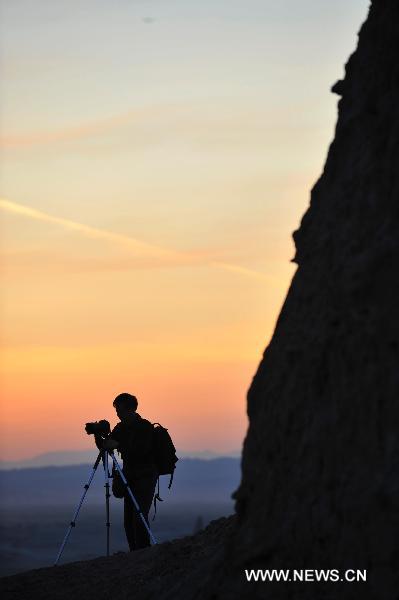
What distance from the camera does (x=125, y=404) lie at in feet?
49.4

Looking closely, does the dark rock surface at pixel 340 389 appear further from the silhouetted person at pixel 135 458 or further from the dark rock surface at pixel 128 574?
the silhouetted person at pixel 135 458

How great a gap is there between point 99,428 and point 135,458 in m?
0.63

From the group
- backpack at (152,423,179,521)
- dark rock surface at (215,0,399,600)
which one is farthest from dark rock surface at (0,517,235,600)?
dark rock surface at (215,0,399,600)

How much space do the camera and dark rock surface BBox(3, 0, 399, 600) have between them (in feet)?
14.2

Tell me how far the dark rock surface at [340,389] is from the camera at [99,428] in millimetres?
4330

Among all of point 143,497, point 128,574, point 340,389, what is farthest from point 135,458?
point 340,389

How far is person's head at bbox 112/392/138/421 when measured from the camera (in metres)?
15.1

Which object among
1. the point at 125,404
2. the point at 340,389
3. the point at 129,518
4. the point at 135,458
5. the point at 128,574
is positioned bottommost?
the point at 128,574

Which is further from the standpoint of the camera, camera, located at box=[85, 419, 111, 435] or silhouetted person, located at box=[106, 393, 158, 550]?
camera, located at box=[85, 419, 111, 435]

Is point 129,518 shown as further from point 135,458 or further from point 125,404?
point 125,404

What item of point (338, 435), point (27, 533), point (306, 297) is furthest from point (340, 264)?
point (27, 533)

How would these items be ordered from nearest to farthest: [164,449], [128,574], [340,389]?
[340,389]
[128,574]
[164,449]

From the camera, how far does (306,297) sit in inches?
408

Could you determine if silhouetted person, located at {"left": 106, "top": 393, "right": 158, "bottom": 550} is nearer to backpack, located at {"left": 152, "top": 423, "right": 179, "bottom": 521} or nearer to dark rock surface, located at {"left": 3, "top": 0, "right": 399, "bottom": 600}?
backpack, located at {"left": 152, "top": 423, "right": 179, "bottom": 521}
